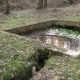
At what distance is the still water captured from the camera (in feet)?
40.9

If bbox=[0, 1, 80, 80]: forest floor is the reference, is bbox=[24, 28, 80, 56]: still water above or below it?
below

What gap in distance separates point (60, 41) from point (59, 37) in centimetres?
89

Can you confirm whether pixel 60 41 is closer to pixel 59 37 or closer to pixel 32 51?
pixel 59 37

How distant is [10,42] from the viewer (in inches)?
422

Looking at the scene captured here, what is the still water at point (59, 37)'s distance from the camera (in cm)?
1247

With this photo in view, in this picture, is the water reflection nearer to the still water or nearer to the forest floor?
the still water

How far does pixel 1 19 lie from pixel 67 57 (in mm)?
9704

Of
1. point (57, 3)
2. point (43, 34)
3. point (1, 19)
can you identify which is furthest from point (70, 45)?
point (57, 3)

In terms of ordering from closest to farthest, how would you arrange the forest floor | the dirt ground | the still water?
the forest floor
the still water
the dirt ground

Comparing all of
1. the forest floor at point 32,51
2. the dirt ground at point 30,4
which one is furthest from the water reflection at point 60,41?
the dirt ground at point 30,4

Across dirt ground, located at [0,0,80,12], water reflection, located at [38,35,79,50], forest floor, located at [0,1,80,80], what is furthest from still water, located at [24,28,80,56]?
dirt ground, located at [0,0,80,12]

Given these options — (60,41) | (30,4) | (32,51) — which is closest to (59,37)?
(60,41)

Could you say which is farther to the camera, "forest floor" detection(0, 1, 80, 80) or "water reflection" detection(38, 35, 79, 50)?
"water reflection" detection(38, 35, 79, 50)

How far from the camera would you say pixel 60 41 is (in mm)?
13148
